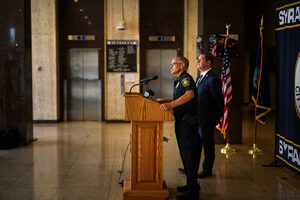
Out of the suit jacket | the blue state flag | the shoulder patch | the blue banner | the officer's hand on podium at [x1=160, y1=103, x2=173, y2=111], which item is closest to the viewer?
the officer's hand on podium at [x1=160, y1=103, x2=173, y2=111]

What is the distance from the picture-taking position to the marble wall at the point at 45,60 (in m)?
8.83

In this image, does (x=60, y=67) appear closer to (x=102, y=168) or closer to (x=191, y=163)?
(x=102, y=168)

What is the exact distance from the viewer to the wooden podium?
3182 millimetres

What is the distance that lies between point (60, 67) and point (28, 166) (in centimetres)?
519

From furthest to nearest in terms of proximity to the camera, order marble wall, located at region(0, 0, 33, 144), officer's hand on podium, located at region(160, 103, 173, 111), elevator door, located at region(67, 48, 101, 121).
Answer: elevator door, located at region(67, 48, 101, 121), marble wall, located at region(0, 0, 33, 144), officer's hand on podium, located at region(160, 103, 173, 111)

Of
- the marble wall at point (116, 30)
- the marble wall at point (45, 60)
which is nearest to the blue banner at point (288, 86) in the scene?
the marble wall at point (116, 30)

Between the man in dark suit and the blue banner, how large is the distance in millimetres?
892

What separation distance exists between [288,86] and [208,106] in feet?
3.62

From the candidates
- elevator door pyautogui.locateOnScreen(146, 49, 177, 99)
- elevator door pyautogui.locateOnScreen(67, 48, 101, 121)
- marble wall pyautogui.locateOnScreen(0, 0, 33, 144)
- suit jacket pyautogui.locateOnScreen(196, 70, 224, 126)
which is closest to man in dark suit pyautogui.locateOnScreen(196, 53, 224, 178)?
suit jacket pyautogui.locateOnScreen(196, 70, 224, 126)

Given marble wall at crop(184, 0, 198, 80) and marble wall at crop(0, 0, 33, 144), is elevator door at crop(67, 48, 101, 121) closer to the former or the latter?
marble wall at crop(184, 0, 198, 80)

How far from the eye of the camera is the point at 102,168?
457 centimetres

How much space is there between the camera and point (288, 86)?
4215 mm

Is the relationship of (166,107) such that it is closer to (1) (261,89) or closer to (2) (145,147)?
(2) (145,147)

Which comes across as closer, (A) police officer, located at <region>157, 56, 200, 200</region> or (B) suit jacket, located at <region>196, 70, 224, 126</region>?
(A) police officer, located at <region>157, 56, 200, 200</region>
